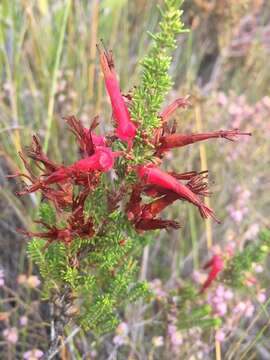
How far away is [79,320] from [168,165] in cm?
107

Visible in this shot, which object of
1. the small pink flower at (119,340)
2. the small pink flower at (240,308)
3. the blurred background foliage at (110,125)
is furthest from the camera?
the blurred background foliage at (110,125)

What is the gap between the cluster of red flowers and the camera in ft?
2.95

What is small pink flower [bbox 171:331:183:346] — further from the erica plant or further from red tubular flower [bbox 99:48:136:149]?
red tubular flower [bbox 99:48:136:149]

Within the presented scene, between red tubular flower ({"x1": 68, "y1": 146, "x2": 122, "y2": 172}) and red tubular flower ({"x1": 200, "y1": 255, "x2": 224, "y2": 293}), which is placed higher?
red tubular flower ({"x1": 68, "y1": 146, "x2": 122, "y2": 172})

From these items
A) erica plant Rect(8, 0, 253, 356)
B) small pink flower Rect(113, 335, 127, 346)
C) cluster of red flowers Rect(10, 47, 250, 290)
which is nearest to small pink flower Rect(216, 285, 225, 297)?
small pink flower Rect(113, 335, 127, 346)

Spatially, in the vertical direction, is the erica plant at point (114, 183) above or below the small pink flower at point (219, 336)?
above

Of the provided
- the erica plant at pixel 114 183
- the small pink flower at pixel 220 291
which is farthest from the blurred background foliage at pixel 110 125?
the erica plant at pixel 114 183

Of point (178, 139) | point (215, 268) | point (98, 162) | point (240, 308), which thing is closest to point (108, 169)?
point (98, 162)

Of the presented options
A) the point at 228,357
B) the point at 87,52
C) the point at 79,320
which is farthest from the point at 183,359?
the point at 87,52

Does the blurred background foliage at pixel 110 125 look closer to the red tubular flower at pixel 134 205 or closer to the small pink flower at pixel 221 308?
the small pink flower at pixel 221 308

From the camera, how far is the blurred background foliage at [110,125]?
1.74 m

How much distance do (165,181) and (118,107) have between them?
15 cm

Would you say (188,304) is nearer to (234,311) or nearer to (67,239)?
(234,311)

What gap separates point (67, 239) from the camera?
94 cm
